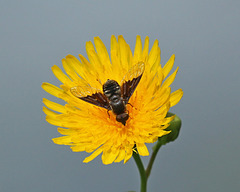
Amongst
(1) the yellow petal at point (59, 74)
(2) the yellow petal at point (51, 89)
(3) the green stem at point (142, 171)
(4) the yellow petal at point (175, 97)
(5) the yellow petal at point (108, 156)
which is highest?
(1) the yellow petal at point (59, 74)

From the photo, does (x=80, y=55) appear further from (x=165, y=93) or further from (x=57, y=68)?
(x=165, y=93)

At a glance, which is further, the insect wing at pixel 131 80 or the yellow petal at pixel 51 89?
the yellow petal at pixel 51 89

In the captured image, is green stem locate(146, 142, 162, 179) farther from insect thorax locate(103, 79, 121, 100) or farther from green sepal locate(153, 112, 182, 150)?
insect thorax locate(103, 79, 121, 100)

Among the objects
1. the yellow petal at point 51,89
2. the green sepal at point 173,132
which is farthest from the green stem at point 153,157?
the yellow petal at point 51,89

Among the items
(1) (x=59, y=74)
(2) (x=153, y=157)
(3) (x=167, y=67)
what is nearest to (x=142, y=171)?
(2) (x=153, y=157)

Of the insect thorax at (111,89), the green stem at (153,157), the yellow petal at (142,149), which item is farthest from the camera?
the green stem at (153,157)

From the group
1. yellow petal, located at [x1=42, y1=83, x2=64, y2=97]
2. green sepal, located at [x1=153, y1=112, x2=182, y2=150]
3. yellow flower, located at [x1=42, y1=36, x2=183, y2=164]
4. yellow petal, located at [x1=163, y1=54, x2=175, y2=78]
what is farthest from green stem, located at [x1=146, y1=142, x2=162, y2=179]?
yellow petal, located at [x1=42, y1=83, x2=64, y2=97]

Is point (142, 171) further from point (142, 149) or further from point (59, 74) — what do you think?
point (59, 74)

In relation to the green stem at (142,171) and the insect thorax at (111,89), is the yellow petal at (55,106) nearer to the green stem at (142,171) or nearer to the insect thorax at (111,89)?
the insect thorax at (111,89)

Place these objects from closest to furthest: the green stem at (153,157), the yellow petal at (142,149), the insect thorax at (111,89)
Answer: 1. the yellow petal at (142,149)
2. the insect thorax at (111,89)
3. the green stem at (153,157)
